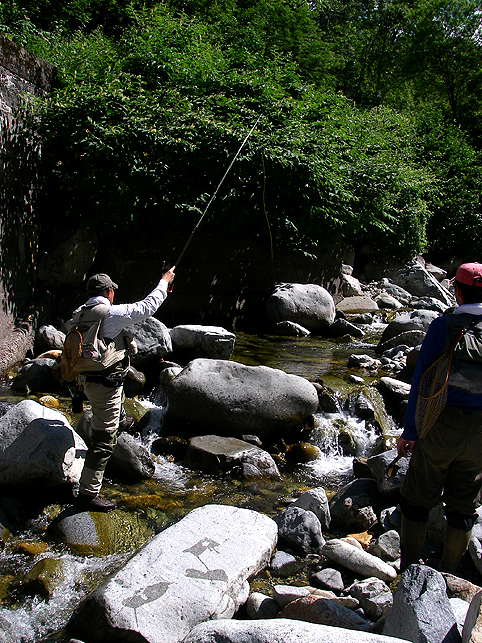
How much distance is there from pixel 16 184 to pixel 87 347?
510 cm

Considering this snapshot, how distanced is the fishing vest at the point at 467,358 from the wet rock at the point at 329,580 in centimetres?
153

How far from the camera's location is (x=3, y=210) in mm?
7652

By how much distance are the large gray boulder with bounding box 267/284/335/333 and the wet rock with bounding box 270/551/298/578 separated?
678cm

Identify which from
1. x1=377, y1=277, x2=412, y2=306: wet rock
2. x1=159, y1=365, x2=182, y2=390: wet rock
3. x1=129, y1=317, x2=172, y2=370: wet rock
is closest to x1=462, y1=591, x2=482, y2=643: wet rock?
x1=159, y1=365, x2=182, y2=390: wet rock

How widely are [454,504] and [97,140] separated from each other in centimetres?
779

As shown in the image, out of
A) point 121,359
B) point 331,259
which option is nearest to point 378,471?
point 121,359

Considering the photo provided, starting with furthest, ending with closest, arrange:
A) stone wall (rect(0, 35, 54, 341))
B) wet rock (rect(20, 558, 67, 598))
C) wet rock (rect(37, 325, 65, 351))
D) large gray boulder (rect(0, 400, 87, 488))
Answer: wet rock (rect(37, 325, 65, 351))
stone wall (rect(0, 35, 54, 341))
large gray boulder (rect(0, 400, 87, 488))
wet rock (rect(20, 558, 67, 598))

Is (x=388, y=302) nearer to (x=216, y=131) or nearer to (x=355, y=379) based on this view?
(x=216, y=131)

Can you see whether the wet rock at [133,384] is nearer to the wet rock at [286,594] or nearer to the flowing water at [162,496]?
the flowing water at [162,496]

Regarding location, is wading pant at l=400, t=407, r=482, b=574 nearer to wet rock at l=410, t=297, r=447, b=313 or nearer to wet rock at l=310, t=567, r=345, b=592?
wet rock at l=310, t=567, r=345, b=592

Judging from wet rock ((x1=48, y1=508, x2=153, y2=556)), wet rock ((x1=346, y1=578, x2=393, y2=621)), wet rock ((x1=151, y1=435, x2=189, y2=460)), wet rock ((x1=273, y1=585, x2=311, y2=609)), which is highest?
wet rock ((x1=346, y1=578, x2=393, y2=621))

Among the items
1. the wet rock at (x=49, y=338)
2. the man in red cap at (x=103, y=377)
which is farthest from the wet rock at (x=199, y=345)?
the man in red cap at (x=103, y=377)

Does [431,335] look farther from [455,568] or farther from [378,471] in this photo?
[378,471]

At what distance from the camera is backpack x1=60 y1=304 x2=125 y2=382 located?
398 cm
